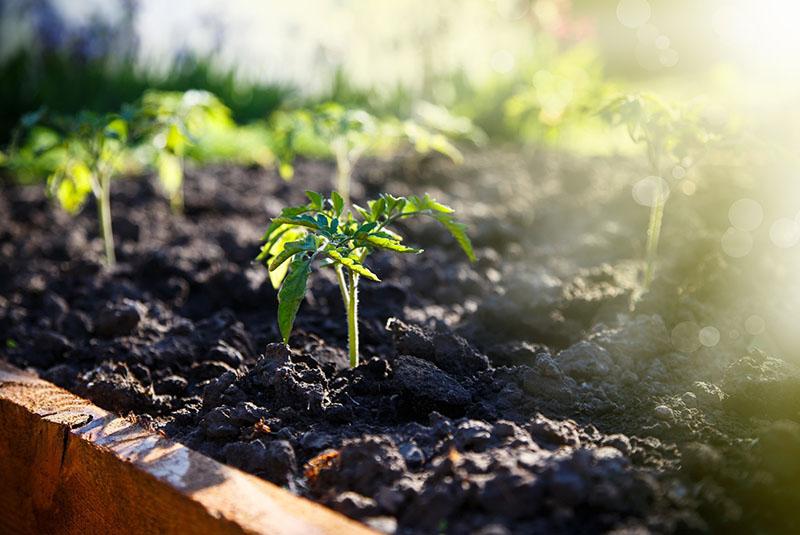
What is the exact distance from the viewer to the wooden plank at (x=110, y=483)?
Result: 150cm

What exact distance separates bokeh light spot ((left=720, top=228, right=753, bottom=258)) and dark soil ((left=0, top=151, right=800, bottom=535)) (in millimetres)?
51

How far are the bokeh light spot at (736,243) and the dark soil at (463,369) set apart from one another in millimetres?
51

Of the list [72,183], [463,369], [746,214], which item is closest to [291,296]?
[463,369]

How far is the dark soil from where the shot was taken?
1.49 metres

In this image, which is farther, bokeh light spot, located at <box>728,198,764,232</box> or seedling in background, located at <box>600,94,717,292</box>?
bokeh light spot, located at <box>728,198,764,232</box>

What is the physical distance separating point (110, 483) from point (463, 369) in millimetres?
853

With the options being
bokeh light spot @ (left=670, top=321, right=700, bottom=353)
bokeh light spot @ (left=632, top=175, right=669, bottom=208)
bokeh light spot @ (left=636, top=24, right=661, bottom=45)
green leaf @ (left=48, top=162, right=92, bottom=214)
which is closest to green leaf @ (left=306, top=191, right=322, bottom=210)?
bokeh light spot @ (left=670, top=321, right=700, bottom=353)

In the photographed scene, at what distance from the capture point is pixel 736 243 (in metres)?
3.41

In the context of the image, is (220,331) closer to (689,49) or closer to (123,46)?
(123,46)

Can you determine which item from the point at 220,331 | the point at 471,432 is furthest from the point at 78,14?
the point at 471,432

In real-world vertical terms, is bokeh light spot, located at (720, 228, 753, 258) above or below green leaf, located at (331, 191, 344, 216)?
below

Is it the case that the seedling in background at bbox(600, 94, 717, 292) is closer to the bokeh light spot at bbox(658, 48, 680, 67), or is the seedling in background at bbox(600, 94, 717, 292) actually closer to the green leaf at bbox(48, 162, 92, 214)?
the green leaf at bbox(48, 162, 92, 214)

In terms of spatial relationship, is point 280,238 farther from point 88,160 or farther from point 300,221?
point 88,160

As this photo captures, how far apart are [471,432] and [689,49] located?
1705cm
